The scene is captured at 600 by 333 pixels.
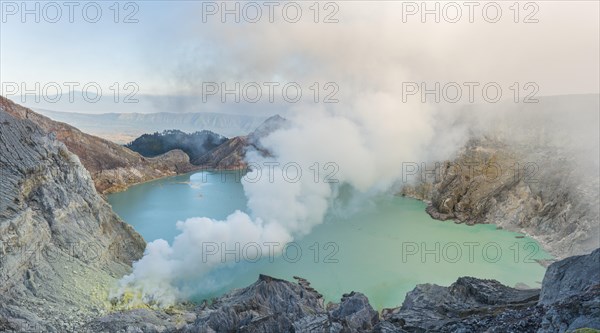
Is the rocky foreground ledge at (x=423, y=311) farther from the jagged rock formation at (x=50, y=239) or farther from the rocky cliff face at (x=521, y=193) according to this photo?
the rocky cliff face at (x=521, y=193)

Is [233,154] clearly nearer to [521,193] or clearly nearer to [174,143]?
[174,143]

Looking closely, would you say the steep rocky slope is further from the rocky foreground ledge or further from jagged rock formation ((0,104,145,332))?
the rocky foreground ledge

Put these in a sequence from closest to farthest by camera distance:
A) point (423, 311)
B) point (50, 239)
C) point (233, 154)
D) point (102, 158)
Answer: point (423, 311), point (50, 239), point (102, 158), point (233, 154)

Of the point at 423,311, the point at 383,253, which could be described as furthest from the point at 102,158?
the point at 423,311

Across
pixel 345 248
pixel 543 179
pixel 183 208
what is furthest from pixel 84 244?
pixel 543 179

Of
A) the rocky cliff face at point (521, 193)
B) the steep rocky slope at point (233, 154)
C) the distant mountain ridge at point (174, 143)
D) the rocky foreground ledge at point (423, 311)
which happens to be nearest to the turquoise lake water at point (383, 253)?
the rocky cliff face at point (521, 193)

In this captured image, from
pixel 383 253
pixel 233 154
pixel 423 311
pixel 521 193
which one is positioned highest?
pixel 233 154

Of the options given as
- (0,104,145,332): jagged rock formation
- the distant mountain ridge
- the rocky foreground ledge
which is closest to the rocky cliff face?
the rocky foreground ledge
